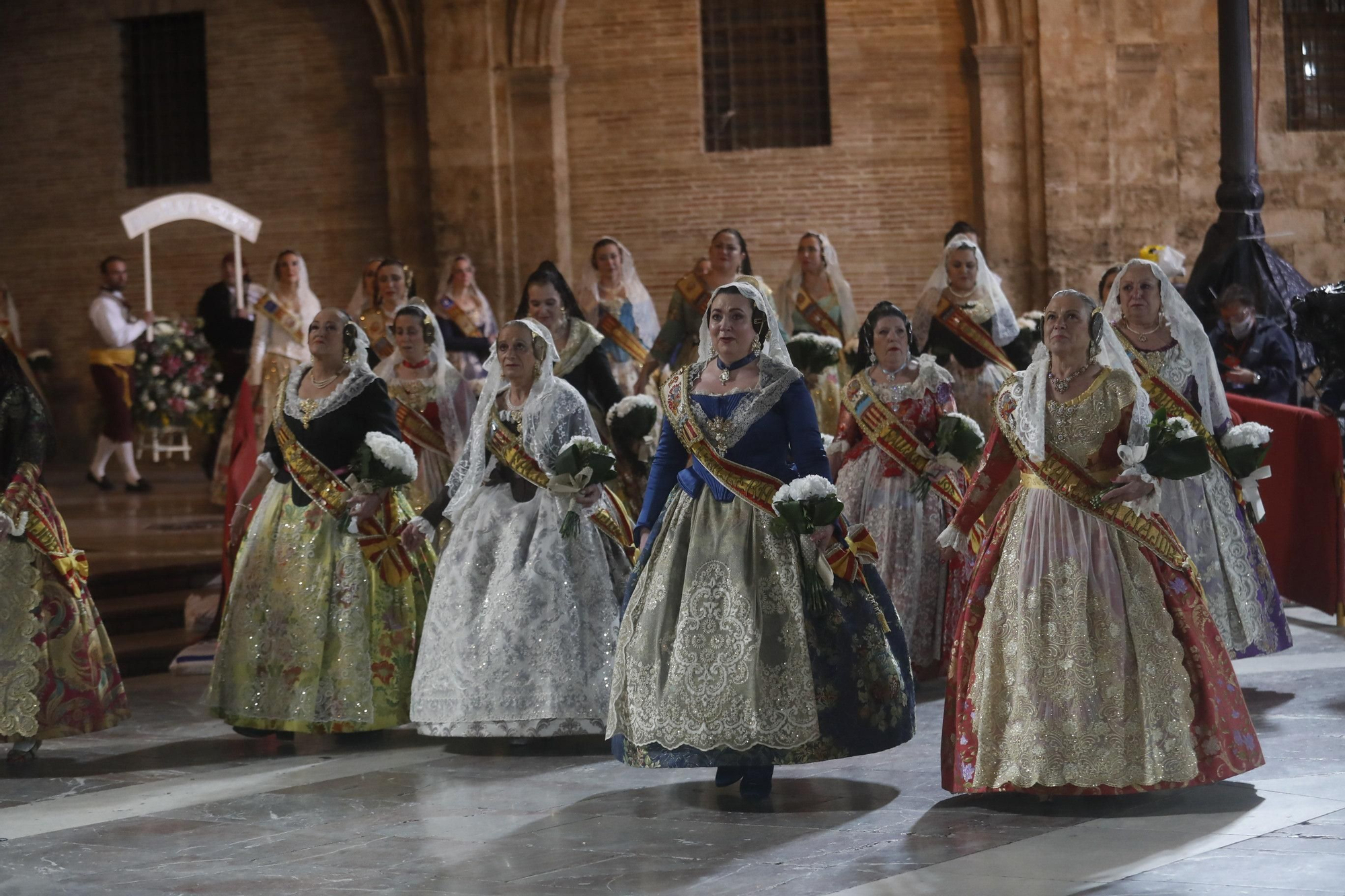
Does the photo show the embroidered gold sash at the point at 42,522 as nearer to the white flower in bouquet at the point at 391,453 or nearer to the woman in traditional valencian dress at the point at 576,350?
the white flower in bouquet at the point at 391,453

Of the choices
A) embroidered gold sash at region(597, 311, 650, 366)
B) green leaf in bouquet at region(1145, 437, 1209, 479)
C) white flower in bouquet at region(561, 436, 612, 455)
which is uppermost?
embroidered gold sash at region(597, 311, 650, 366)

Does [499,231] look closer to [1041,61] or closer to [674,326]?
[1041,61]

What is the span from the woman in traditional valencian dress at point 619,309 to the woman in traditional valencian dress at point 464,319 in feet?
2.23

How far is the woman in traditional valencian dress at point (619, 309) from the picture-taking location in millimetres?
10922

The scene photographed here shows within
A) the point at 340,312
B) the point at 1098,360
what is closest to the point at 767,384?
the point at 1098,360

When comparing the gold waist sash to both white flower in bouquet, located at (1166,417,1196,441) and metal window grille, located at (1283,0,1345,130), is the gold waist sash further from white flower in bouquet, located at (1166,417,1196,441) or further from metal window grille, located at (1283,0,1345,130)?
white flower in bouquet, located at (1166,417,1196,441)

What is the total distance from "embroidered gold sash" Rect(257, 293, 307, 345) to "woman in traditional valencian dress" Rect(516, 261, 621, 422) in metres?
3.03

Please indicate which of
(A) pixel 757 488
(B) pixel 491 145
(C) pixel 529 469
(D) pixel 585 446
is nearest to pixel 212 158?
(B) pixel 491 145

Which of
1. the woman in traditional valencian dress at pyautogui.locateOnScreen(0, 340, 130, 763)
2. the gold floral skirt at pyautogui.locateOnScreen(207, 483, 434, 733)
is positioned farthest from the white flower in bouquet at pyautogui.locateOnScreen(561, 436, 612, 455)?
the woman in traditional valencian dress at pyautogui.locateOnScreen(0, 340, 130, 763)

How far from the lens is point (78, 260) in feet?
57.3

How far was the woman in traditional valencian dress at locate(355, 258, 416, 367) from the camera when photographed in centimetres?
1024

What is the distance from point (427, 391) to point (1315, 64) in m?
10.3

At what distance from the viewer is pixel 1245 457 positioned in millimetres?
6926

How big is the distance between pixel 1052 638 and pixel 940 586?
96.6 inches
